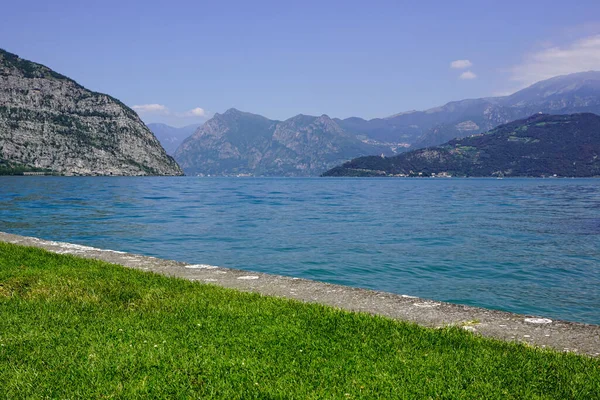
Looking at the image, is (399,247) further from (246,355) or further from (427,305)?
(246,355)

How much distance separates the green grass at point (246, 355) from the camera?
529 cm

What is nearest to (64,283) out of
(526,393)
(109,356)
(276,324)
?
(109,356)

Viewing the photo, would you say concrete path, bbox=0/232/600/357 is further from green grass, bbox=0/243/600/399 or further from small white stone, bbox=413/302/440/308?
green grass, bbox=0/243/600/399

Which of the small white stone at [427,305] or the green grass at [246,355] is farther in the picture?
the small white stone at [427,305]

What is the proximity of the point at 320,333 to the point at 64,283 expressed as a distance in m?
5.85

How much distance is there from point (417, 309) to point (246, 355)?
4.07 metres

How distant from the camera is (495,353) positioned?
632cm

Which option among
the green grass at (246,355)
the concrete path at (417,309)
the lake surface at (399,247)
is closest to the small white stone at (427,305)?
the concrete path at (417,309)

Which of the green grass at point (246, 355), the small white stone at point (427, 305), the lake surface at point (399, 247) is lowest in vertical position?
the lake surface at point (399, 247)

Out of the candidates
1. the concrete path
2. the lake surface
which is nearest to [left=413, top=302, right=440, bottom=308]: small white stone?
the concrete path

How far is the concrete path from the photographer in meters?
7.32

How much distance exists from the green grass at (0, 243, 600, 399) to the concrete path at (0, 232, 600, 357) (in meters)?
0.82

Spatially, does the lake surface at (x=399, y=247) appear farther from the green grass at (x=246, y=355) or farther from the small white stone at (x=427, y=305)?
the green grass at (x=246, y=355)

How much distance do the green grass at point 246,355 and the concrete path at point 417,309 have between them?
822mm
